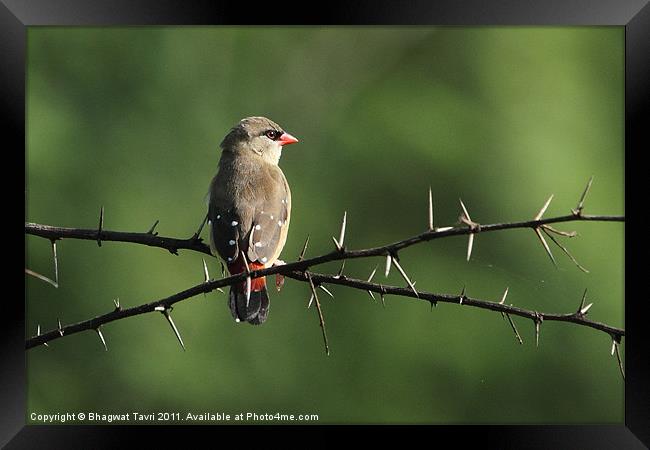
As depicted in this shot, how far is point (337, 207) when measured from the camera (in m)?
8.70

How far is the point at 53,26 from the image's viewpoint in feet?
15.9

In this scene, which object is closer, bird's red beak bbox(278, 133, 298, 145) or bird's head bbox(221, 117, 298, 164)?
bird's head bbox(221, 117, 298, 164)

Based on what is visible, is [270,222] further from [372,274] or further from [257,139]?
[372,274]

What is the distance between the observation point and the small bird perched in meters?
5.29

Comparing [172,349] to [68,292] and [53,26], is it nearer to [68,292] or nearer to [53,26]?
[68,292]

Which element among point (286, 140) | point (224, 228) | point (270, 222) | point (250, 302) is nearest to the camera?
point (250, 302)

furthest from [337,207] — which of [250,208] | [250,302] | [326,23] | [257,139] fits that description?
[326,23]

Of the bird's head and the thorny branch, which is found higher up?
the bird's head

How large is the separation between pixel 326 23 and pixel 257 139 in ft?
6.03

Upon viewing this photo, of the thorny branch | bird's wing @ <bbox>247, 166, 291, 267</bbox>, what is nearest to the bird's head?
bird's wing @ <bbox>247, 166, 291, 267</bbox>

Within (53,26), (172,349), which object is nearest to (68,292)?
(172,349)

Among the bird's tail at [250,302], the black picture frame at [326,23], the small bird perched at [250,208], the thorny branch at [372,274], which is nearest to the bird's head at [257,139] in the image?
the small bird perched at [250,208]

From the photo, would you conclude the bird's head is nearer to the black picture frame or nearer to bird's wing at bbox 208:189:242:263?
bird's wing at bbox 208:189:242:263

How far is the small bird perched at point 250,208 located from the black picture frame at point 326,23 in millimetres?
800
